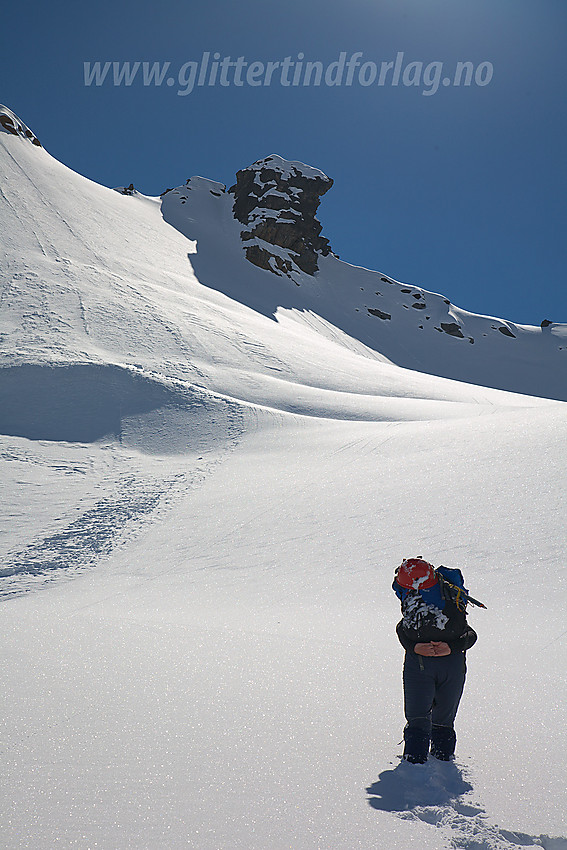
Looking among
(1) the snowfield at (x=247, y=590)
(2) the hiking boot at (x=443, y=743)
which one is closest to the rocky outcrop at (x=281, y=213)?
(1) the snowfield at (x=247, y=590)

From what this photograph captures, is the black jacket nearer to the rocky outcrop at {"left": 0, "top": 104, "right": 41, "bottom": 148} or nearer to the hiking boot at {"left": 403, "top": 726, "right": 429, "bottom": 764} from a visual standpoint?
the hiking boot at {"left": 403, "top": 726, "right": 429, "bottom": 764}

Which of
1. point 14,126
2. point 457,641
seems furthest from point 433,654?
point 14,126

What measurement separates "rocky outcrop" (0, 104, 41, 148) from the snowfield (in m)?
39.1

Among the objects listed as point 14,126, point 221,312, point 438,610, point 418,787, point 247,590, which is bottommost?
point 418,787

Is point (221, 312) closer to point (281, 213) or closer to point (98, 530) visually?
point (98, 530)

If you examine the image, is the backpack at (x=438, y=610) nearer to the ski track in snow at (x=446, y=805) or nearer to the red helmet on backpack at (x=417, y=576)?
the red helmet on backpack at (x=417, y=576)

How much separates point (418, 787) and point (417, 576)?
1084mm

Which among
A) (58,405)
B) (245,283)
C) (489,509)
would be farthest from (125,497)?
(245,283)

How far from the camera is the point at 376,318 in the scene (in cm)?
6538

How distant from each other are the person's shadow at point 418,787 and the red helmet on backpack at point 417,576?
3.19 feet

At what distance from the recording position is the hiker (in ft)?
10.3

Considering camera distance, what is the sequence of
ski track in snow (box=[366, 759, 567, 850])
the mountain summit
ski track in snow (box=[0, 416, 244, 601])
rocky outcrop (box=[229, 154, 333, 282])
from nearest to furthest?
ski track in snow (box=[366, 759, 567, 850])
ski track in snow (box=[0, 416, 244, 601])
the mountain summit
rocky outcrop (box=[229, 154, 333, 282])

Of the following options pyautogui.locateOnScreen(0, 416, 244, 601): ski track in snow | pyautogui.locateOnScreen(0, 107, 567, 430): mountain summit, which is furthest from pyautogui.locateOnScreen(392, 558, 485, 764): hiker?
pyautogui.locateOnScreen(0, 107, 567, 430): mountain summit

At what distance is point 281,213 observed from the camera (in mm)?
77875
